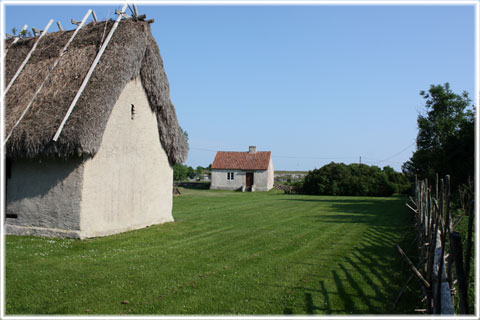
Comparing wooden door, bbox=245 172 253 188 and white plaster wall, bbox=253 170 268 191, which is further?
wooden door, bbox=245 172 253 188

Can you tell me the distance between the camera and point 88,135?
31.6 ft

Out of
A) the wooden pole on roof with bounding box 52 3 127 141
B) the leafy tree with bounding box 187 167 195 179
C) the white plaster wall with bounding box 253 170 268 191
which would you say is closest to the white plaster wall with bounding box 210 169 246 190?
the white plaster wall with bounding box 253 170 268 191

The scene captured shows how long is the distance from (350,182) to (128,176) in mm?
28849

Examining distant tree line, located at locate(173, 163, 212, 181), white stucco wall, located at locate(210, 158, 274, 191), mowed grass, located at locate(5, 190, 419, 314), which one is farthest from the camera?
distant tree line, located at locate(173, 163, 212, 181)

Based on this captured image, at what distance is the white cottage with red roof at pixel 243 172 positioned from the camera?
139 feet

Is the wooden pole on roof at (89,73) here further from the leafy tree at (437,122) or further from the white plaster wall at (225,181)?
the white plaster wall at (225,181)

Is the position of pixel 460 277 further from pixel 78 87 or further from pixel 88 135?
pixel 78 87

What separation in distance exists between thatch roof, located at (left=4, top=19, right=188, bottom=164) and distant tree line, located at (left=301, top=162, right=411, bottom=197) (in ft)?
85.9

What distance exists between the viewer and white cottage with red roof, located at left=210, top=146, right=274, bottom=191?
139ft

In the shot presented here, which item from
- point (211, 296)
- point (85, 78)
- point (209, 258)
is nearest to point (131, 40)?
point (85, 78)

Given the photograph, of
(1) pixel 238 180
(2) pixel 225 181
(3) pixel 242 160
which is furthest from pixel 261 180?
(2) pixel 225 181

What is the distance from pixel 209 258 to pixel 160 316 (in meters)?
3.23

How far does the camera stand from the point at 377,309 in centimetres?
529

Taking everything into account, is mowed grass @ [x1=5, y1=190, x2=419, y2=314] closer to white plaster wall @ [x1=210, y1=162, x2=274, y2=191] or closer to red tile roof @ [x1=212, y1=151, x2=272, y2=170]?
white plaster wall @ [x1=210, y1=162, x2=274, y2=191]
